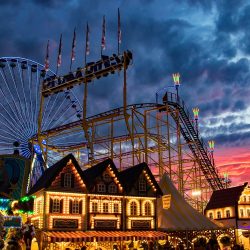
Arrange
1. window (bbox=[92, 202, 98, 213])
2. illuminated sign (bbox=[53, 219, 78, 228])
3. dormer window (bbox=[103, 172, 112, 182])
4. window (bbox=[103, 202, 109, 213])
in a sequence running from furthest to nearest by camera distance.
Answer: dormer window (bbox=[103, 172, 112, 182])
window (bbox=[103, 202, 109, 213])
window (bbox=[92, 202, 98, 213])
illuminated sign (bbox=[53, 219, 78, 228])

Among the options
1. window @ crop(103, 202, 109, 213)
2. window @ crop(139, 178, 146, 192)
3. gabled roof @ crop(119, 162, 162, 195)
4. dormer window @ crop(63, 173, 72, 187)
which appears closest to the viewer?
dormer window @ crop(63, 173, 72, 187)

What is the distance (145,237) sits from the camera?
28.3m

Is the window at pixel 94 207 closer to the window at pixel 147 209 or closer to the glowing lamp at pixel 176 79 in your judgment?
the window at pixel 147 209

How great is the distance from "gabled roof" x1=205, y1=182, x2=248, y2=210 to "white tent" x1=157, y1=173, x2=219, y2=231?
896 centimetres

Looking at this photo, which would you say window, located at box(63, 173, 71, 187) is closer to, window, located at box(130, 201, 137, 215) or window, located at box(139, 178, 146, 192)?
window, located at box(130, 201, 137, 215)

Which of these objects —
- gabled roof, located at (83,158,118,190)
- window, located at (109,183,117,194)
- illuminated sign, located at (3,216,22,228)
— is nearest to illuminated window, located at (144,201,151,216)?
window, located at (109,183,117,194)

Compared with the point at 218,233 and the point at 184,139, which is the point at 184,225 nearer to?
the point at 218,233

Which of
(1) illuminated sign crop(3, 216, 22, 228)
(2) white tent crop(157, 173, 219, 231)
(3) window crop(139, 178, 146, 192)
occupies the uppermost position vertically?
(3) window crop(139, 178, 146, 192)

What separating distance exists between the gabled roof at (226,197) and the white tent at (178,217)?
8.96 m

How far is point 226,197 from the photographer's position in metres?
41.2

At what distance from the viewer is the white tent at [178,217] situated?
3006 cm

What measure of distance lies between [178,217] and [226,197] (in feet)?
39.7

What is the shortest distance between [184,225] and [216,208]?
13.0m

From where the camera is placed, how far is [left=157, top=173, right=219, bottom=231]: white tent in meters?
30.1
